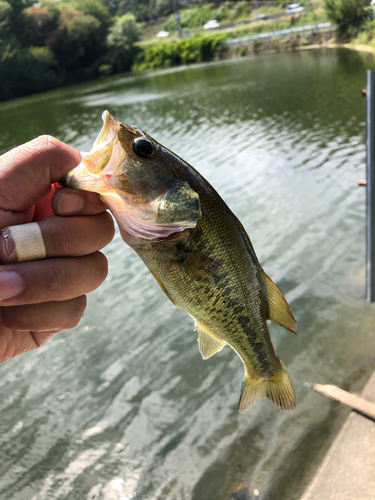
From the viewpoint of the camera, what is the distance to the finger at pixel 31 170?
1.36 meters

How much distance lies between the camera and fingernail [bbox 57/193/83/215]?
1384 mm

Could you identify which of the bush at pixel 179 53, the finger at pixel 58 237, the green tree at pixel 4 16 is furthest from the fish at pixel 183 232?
the green tree at pixel 4 16

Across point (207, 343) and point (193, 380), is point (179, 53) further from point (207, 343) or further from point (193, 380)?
point (207, 343)

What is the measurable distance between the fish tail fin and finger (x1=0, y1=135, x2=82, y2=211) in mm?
1375

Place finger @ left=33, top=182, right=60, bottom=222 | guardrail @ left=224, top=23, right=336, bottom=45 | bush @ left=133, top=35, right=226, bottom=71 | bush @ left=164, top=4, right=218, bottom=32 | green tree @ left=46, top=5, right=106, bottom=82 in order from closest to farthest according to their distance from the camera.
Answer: finger @ left=33, top=182, right=60, bottom=222, guardrail @ left=224, top=23, right=336, bottom=45, bush @ left=133, top=35, right=226, bottom=71, green tree @ left=46, top=5, right=106, bottom=82, bush @ left=164, top=4, right=218, bottom=32

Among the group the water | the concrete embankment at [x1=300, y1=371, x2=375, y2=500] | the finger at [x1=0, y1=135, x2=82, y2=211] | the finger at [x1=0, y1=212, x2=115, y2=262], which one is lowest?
the water

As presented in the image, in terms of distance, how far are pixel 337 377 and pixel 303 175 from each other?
25.1ft

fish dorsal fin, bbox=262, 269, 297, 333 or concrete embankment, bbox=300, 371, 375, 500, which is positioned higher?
fish dorsal fin, bbox=262, 269, 297, 333

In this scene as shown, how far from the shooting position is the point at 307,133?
1549 cm

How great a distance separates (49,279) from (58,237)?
0.51 feet

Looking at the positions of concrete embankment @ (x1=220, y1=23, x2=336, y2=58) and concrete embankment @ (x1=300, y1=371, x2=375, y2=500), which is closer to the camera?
concrete embankment @ (x1=300, y1=371, x2=375, y2=500)

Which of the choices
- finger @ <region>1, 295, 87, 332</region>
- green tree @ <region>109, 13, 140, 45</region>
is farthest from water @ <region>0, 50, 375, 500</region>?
green tree @ <region>109, 13, 140, 45</region>

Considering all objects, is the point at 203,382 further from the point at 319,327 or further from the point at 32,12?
the point at 32,12

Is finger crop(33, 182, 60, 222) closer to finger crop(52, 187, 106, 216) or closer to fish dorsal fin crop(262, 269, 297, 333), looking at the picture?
finger crop(52, 187, 106, 216)
